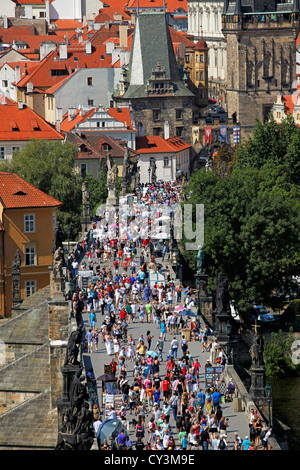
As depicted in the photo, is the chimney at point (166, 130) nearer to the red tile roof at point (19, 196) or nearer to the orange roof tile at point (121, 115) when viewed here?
the orange roof tile at point (121, 115)

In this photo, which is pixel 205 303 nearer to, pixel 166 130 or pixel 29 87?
pixel 166 130

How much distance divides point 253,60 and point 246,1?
19.7 feet

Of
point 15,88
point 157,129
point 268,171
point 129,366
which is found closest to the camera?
point 129,366

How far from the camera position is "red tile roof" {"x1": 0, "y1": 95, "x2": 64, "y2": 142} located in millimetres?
125188

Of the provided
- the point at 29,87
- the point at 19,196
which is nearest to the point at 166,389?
the point at 19,196

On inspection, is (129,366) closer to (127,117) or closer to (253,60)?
(127,117)

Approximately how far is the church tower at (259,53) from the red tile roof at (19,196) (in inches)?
2960

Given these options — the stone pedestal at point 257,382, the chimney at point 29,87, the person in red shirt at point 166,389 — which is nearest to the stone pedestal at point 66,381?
the person in red shirt at point 166,389

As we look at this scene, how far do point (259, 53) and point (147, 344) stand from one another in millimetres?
110072

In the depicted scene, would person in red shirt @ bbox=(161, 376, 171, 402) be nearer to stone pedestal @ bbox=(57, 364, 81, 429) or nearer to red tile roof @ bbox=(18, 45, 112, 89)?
stone pedestal @ bbox=(57, 364, 81, 429)

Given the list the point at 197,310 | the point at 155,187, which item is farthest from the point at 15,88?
the point at 197,310

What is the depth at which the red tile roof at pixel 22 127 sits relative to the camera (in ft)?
411

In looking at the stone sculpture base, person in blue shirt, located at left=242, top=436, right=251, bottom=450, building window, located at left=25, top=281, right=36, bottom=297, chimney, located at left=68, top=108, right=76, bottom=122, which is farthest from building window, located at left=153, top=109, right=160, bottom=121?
person in blue shirt, located at left=242, top=436, right=251, bottom=450

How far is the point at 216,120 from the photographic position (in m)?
162
